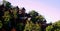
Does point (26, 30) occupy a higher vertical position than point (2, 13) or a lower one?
lower

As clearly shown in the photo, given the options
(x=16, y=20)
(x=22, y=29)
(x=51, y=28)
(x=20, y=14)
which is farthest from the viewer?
(x=20, y=14)

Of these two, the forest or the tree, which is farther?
the forest

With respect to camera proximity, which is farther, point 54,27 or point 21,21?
point 21,21

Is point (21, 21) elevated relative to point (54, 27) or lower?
elevated

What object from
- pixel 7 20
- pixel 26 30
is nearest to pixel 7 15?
pixel 7 20

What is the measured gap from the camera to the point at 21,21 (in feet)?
157

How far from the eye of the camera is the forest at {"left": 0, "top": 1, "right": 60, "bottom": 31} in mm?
42062

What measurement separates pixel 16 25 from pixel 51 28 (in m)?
7.80

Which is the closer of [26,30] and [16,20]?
[26,30]

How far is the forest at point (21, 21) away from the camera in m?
42.1

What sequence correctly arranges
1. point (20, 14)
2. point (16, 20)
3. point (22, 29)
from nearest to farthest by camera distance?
point (22, 29), point (16, 20), point (20, 14)

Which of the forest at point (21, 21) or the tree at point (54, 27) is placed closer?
the tree at point (54, 27)

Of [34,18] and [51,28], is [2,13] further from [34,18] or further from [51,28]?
[51,28]

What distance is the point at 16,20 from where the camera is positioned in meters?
46.8
